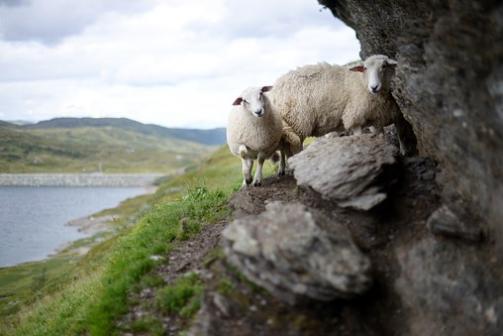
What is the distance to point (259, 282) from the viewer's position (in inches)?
292

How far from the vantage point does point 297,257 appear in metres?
7.21

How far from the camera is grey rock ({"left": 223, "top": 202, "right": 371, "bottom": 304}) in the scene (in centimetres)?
704

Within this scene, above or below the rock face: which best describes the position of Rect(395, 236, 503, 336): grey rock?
below

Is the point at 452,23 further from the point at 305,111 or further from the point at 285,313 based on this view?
the point at 305,111

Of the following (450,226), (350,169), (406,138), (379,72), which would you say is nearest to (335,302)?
(450,226)

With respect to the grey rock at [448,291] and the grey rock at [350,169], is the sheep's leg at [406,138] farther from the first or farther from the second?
the grey rock at [448,291]

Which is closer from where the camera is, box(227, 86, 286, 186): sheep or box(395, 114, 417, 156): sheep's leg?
box(227, 86, 286, 186): sheep

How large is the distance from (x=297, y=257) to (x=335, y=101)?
6.83 metres

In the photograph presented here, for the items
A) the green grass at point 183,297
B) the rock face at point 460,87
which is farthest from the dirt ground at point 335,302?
the rock face at point 460,87

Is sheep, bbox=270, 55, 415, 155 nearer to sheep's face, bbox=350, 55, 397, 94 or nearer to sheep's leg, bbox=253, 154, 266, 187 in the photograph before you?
sheep's face, bbox=350, 55, 397, 94

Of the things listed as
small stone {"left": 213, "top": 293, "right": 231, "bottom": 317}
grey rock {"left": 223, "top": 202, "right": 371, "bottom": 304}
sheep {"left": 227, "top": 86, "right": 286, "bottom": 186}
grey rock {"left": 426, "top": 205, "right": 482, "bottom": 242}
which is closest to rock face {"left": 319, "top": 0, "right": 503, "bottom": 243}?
grey rock {"left": 426, "top": 205, "right": 482, "bottom": 242}

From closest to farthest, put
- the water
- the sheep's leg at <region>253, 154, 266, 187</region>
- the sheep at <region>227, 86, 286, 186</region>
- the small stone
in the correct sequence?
the small stone → the sheep at <region>227, 86, 286, 186</region> → the sheep's leg at <region>253, 154, 266, 187</region> → the water

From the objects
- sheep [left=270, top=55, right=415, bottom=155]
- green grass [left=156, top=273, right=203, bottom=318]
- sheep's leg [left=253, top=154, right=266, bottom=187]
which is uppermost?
sheep [left=270, top=55, right=415, bottom=155]

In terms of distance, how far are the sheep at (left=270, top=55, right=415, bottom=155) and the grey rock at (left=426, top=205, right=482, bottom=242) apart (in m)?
4.88
